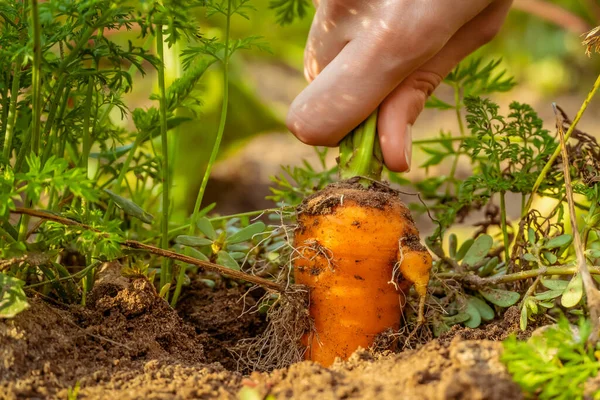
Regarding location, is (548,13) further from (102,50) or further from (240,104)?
(102,50)

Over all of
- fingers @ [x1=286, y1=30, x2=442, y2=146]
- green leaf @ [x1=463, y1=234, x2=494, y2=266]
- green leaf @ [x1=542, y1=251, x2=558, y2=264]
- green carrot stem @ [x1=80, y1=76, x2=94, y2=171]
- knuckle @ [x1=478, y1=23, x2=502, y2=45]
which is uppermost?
knuckle @ [x1=478, y1=23, x2=502, y2=45]

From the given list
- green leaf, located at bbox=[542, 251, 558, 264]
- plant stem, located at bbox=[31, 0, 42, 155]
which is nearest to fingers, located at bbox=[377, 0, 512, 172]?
green leaf, located at bbox=[542, 251, 558, 264]

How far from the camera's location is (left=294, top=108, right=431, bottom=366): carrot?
1.20 meters

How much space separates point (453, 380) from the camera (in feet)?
2.45

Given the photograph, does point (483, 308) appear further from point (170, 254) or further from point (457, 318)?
point (170, 254)

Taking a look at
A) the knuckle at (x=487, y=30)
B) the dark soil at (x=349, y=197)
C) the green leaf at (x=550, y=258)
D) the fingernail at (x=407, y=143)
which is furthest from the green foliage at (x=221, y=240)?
the knuckle at (x=487, y=30)

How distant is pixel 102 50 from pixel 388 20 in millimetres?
496

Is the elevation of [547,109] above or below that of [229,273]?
above

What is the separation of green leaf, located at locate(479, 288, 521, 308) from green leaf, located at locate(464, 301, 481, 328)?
4 cm

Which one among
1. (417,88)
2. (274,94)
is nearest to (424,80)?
(417,88)

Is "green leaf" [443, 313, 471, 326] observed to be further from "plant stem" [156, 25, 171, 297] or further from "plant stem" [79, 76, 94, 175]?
"plant stem" [79, 76, 94, 175]

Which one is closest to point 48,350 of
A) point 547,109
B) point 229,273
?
point 229,273

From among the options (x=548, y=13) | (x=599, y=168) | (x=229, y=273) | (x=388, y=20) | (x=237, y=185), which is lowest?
(x=237, y=185)

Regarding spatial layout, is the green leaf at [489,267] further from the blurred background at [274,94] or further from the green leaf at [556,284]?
the blurred background at [274,94]
